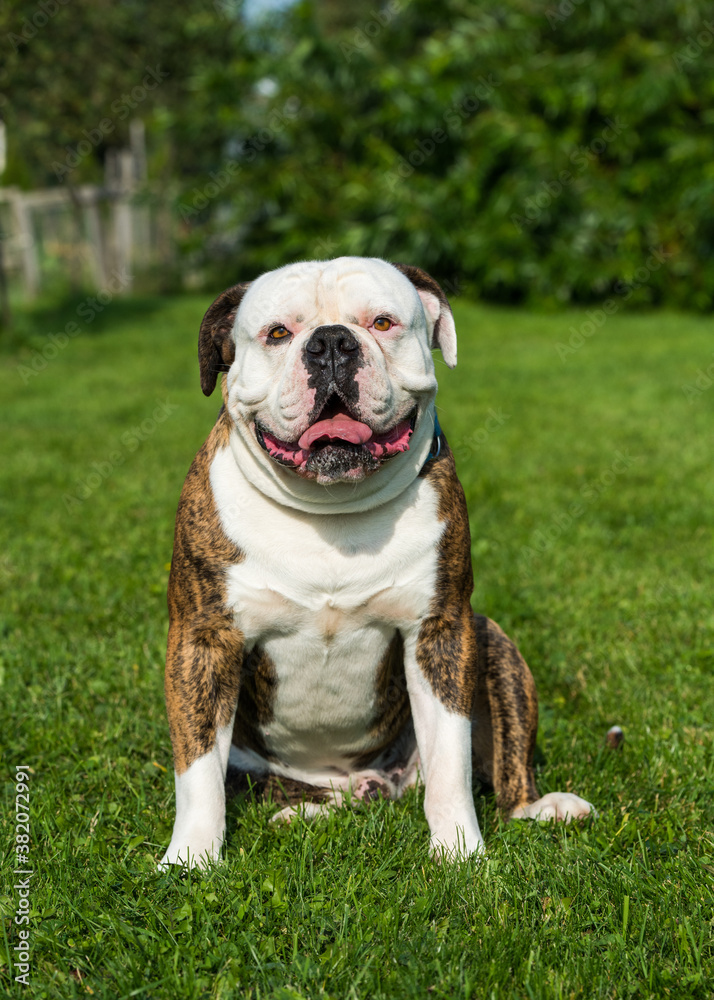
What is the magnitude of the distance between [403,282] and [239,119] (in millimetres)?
13155

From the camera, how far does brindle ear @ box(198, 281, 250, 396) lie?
8.51ft

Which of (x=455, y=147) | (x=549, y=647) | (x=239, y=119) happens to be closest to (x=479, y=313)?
(x=455, y=147)

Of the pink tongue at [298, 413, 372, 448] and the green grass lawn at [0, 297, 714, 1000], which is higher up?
the pink tongue at [298, 413, 372, 448]

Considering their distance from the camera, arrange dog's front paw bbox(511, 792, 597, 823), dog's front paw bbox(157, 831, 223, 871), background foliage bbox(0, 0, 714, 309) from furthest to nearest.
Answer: background foliage bbox(0, 0, 714, 309) → dog's front paw bbox(511, 792, 597, 823) → dog's front paw bbox(157, 831, 223, 871)

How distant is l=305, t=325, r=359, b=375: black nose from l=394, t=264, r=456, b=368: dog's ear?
422mm

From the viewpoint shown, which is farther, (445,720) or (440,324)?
(440,324)

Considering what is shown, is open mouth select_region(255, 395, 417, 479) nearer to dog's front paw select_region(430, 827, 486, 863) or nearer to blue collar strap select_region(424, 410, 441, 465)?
blue collar strap select_region(424, 410, 441, 465)

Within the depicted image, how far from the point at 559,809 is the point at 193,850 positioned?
976 millimetres

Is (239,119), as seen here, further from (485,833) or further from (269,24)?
(485,833)

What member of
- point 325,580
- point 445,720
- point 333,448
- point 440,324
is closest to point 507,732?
point 445,720

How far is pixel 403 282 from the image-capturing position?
252 cm

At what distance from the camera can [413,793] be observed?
270 centimetres

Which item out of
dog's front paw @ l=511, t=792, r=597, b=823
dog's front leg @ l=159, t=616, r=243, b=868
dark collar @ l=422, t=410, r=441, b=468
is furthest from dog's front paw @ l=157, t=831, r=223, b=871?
dark collar @ l=422, t=410, r=441, b=468

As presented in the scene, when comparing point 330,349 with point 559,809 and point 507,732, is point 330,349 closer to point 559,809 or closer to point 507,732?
point 507,732
